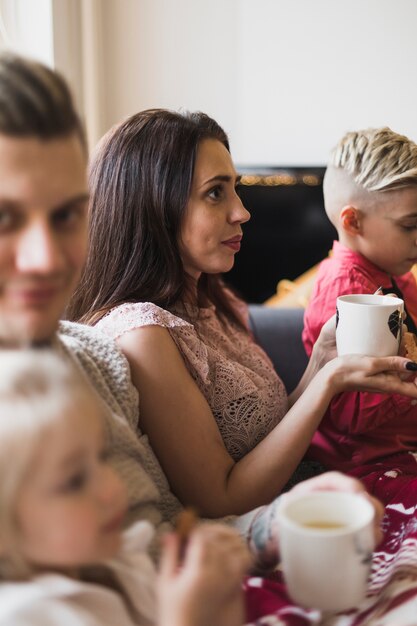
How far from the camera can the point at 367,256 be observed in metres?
1.71

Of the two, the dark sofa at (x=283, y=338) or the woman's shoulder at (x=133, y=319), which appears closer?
the woman's shoulder at (x=133, y=319)

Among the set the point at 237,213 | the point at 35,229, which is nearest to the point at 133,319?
the point at 237,213

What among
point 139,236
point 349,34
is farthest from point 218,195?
point 349,34

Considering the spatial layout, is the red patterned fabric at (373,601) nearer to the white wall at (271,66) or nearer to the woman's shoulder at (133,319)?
the woman's shoulder at (133,319)

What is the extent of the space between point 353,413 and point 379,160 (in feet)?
1.80

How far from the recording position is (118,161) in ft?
4.52

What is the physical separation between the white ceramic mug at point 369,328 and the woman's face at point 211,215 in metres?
0.28

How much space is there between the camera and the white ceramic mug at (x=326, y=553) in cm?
76

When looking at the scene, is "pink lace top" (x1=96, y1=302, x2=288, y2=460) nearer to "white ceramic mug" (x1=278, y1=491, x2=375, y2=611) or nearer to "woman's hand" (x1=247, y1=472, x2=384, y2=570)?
"woman's hand" (x1=247, y1=472, x2=384, y2=570)

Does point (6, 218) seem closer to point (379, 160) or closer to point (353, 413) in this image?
point (353, 413)

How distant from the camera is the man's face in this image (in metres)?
0.76

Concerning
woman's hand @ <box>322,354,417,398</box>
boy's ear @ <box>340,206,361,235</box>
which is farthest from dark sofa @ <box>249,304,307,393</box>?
woman's hand @ <box>322,354,417,398</box>

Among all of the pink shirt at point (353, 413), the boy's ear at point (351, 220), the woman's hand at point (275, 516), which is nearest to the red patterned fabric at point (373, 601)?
the woman's hand at point (275, 516)

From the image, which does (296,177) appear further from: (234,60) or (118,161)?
(118,161)
